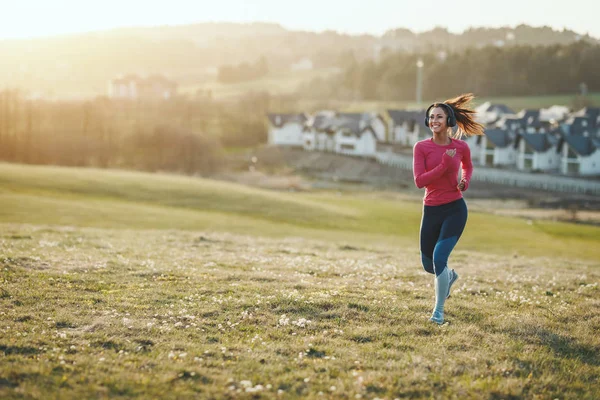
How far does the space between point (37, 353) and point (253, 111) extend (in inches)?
6304

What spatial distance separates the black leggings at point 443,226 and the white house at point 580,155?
319 feet

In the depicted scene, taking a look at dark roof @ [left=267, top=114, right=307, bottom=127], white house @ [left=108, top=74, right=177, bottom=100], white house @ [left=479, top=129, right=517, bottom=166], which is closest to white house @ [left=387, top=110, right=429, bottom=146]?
white house @ [left=479, top=129, right=517, bottom=166]

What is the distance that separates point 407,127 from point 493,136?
3215cm

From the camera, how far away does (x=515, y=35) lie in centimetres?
18062

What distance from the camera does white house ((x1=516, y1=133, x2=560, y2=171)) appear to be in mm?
102312

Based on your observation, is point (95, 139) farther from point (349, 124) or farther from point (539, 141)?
point (539, 141)

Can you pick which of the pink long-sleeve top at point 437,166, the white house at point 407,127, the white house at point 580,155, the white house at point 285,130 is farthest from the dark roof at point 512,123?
the pink long-sleeve top at point 437,166

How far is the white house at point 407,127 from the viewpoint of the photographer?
134725 millimetres

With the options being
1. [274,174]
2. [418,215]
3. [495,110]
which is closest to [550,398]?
[418,215]

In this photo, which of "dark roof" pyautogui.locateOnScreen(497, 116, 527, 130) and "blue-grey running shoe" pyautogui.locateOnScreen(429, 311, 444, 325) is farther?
"dark roof" pyautogui.locateOnScreen(497, 116, 527, 130)

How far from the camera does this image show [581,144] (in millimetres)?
98312

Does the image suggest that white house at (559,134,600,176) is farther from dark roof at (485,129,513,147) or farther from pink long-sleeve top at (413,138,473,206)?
pink long-sleeve top at (413,138,473,206)

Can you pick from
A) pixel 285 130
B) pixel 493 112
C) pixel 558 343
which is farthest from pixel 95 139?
pixel 558 343

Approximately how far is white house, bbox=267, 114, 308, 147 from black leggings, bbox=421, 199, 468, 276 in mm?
137045
